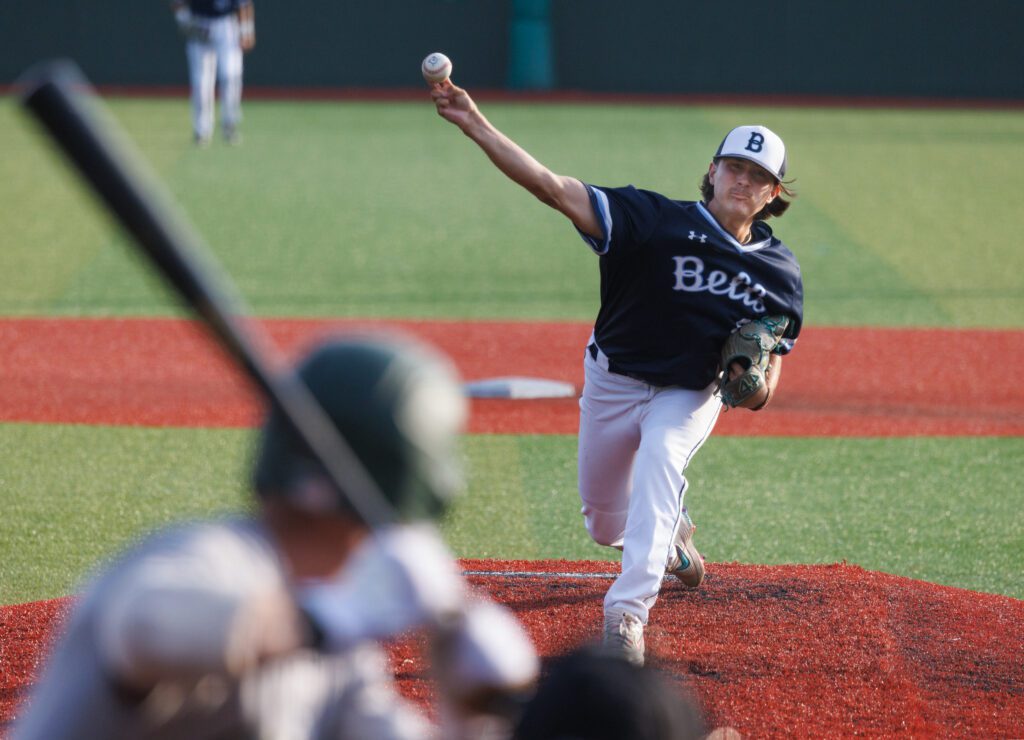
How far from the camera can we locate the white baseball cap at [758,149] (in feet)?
15.7

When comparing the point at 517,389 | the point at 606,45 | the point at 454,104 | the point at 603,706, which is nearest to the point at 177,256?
the point at 603,706

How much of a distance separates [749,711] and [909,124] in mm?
18265

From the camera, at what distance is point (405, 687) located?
429cm

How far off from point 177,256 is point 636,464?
9.28 feet

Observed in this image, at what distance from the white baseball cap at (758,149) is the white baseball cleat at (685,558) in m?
1.28

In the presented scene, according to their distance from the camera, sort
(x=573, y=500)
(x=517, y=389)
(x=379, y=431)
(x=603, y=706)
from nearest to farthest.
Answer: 1. (x=379, y=431)
2. (x=603, y=706)
3. (x=573, y=500)
4. (x=517, y=389)

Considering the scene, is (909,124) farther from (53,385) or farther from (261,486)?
(261,486)

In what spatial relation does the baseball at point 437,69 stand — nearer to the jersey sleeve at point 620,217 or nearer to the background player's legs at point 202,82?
the jersey sleeve at point 620,217

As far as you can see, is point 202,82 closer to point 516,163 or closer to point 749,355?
point 516,163

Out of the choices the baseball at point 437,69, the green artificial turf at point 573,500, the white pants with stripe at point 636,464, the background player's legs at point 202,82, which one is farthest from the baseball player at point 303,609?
the background player's legs at point 202,82

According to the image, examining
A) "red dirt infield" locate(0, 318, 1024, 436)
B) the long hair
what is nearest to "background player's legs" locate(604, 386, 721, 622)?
the long hair

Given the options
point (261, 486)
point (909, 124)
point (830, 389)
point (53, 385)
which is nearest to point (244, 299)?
point (53, 385)

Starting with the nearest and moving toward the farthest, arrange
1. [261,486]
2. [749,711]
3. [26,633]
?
[261,486] < [749,711] < [26,633]

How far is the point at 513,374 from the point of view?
8.63 metres
